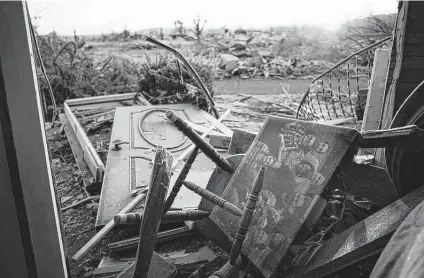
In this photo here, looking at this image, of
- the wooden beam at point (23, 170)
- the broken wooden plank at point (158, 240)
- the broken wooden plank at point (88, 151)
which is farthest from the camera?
the broken wooden plank at point (88, 151)

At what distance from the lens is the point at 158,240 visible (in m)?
3.39

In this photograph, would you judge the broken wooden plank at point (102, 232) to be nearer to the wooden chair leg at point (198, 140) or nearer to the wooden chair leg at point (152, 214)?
the wooden chair leg at point (198, 140)

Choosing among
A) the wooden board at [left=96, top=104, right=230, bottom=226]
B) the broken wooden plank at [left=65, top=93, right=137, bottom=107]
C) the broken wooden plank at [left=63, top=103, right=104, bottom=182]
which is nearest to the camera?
the wooden board at [left=96, top=104, right=230, bottom=226]

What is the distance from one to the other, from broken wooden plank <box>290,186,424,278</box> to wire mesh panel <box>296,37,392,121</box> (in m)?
3.76

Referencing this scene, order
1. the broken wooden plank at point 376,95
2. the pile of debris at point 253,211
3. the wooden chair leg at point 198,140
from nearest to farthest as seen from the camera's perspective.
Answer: the pile of debris at point 253,211, the wooden chair leg at point 198,140, the broken wooden plank at point 376,95

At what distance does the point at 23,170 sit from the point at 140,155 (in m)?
3.18

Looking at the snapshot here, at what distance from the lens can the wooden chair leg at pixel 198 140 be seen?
2.46 metres

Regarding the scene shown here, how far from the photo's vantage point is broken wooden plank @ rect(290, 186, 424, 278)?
2066mm

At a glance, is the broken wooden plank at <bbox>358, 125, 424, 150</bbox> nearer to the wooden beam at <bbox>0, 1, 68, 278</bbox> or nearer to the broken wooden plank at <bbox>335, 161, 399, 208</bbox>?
the broken wooden plank at <bbox>335, 161, 399, 208</bbox>

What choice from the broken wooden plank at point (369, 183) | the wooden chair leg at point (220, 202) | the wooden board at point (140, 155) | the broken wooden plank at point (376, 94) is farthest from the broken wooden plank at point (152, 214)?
the broken wooden plank at point (376, 94)

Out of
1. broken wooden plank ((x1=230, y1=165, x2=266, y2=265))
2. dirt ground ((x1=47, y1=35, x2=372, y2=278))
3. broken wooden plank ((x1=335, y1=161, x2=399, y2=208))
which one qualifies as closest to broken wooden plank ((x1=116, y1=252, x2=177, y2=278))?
dirt ground ((x1=47, y1=35, x2=372, y2=278))

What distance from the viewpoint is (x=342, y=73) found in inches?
623

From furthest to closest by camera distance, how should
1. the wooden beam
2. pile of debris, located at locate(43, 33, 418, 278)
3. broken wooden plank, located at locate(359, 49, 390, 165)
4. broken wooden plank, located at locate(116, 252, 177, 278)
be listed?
broken wooden plank, located at locate(359, 49, 390, 165) → broken wooden plank, located at locate(116, 252, 177, 278) → pile of debris, located at locate(43, 33, 418, 278) → the wooden beam

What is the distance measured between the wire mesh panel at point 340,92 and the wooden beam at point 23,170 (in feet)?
16.4
